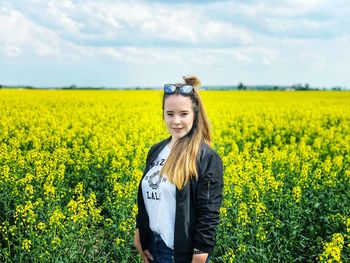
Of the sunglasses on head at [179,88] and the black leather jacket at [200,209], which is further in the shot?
the sunglasses on head at [179,88]

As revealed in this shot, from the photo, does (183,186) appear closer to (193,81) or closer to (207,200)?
(207,200)

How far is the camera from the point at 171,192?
348 cm

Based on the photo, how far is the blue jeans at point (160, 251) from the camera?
3.58 meters

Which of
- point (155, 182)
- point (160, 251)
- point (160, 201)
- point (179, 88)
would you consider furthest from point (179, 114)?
point (160, 251)

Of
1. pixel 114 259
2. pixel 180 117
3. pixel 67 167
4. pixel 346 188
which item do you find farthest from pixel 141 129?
pixel 180 117

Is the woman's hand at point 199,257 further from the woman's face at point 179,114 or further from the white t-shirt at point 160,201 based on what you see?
the woman's face at point 179,114

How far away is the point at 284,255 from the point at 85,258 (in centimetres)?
234

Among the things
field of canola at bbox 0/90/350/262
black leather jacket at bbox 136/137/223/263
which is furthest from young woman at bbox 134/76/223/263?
field of canola at bbox 0/90/350/262

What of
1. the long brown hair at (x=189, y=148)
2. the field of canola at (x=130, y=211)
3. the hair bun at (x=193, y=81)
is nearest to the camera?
the long brown hair at (x=189, y=148)

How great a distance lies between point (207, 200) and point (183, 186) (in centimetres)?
18

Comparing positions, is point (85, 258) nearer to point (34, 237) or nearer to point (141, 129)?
point (34, 237)

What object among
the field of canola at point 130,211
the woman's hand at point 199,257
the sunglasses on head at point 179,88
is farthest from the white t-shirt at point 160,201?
the field of canola at point 130,211

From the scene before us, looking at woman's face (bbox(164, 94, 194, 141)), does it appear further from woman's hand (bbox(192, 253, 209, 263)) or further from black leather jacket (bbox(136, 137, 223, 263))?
woman's hand (bbox(192, 253, 209, 263))

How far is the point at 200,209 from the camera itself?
343 centimetres
